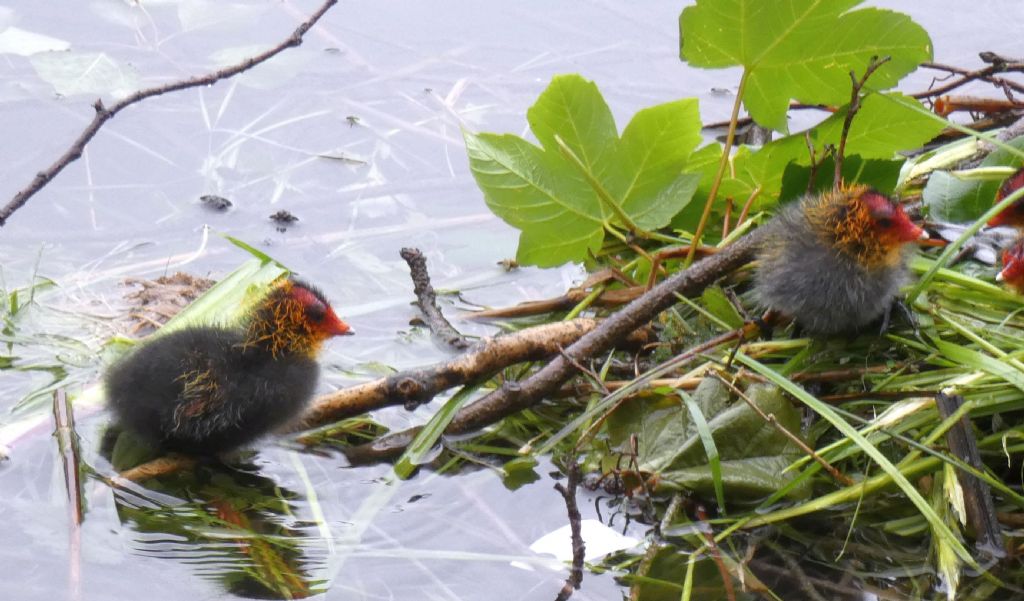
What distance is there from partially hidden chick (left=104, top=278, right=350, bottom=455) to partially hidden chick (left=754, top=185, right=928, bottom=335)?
3.58ft

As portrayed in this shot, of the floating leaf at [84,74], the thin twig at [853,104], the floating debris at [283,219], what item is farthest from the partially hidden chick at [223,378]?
the floating leaf at [84,74]

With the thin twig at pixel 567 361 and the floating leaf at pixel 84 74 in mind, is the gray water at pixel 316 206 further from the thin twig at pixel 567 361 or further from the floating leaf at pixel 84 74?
the thin twig at pixel 567 361

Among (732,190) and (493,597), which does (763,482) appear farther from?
(732,190)

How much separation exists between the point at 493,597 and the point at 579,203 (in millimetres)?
1162

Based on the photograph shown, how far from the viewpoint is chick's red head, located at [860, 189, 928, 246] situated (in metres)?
2.61

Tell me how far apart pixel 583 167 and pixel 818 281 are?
648mm

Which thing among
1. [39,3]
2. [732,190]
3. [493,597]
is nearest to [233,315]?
[493,597]

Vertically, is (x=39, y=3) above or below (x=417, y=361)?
above

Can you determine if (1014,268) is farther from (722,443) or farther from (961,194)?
(722,443)

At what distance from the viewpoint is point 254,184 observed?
3742 mm

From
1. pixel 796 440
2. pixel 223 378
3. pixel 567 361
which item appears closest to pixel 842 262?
pixel 796 440

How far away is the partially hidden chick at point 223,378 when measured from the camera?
248 centimetres

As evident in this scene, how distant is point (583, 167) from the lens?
2863 mm

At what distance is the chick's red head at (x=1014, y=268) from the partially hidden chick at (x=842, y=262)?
0.20 meters
